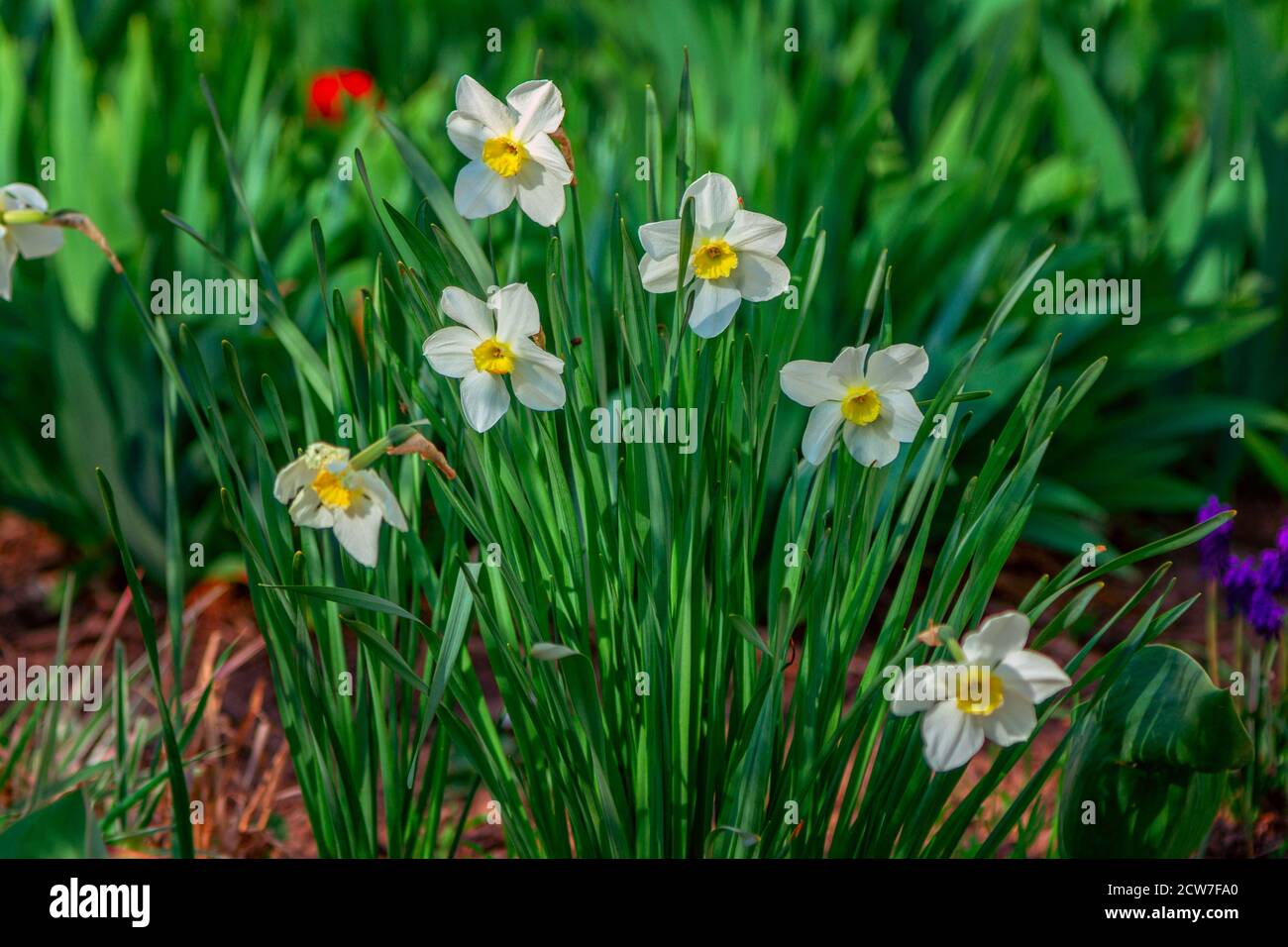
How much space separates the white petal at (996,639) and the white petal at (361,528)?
18.3 inches

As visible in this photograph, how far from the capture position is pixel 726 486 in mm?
1114

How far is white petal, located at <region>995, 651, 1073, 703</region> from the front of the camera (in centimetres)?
92

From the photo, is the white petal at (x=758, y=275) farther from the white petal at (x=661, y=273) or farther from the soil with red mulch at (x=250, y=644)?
the soil with red mulch at (x=250, y=644)

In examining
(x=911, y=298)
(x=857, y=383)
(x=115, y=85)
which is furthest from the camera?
(x=115, y=85)

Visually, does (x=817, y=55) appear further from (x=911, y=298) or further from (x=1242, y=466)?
(x=1242, y=466)

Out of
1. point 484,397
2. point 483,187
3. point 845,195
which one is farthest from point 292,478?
point 845,195

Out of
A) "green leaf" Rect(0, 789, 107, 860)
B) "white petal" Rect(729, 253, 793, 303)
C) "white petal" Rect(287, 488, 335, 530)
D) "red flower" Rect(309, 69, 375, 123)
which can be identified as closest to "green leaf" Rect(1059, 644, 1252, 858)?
"white petal" Rect(729, 253, 793, 303)

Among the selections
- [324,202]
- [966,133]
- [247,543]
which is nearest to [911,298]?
[966,133]

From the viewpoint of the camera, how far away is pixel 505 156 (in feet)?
3.52

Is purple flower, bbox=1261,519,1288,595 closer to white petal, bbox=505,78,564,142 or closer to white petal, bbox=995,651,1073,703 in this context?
white petal, bbox=995,651,1073,703

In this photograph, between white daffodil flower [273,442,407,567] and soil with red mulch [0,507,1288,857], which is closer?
white daffodil flower [273,442,407,567]

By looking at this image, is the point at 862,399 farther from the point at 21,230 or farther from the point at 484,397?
the point at 21,230

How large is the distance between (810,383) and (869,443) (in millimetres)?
71

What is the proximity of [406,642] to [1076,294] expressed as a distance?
3.79 ft
